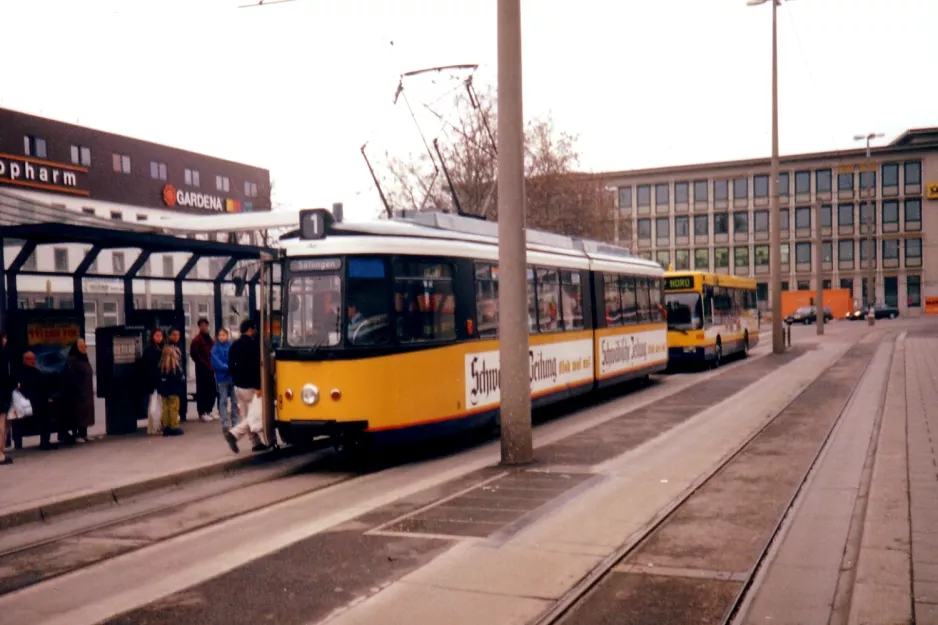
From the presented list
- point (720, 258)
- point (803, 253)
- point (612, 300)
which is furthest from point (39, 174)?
point (803, 253)

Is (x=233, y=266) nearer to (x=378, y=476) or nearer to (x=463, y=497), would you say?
(x=378, y=476)

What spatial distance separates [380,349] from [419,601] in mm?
5458

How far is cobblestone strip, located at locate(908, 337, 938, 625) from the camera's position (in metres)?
6.03

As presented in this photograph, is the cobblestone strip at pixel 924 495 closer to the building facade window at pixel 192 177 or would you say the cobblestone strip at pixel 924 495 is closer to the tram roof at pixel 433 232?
the tram roof at pixel 433 232

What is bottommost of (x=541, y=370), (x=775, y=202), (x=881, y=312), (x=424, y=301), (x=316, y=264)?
(x=881, y=312)

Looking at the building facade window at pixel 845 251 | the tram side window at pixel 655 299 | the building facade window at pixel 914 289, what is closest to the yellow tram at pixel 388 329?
the tram side window at pixel 655 299

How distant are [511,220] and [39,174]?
48.0 metres

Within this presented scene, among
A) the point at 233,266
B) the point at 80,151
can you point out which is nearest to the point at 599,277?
the point at 233,266

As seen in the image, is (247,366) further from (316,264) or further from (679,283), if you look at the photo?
(679,283)

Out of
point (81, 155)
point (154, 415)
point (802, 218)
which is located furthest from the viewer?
point (802, 218)

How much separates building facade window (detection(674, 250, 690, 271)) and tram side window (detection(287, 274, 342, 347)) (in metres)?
85.2

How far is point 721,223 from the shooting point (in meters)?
91.8

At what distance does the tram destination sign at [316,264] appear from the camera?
11469 mm

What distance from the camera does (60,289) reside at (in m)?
47.2
